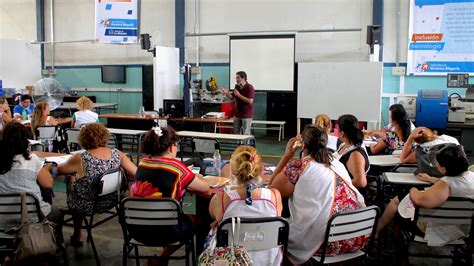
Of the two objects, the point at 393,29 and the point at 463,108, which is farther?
the point at 393,29

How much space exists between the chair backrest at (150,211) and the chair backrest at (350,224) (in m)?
0.89

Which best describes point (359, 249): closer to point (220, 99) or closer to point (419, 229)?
point (419, 229)

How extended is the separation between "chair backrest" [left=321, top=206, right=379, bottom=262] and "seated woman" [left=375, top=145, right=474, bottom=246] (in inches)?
17.2

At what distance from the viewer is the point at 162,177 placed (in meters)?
2.82

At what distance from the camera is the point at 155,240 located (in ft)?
9.46

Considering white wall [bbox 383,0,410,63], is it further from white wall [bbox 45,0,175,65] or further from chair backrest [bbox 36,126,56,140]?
chair backrest [bbox 36,126,56,140]

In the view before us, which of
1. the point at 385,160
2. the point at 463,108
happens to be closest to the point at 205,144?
the point at 385,160

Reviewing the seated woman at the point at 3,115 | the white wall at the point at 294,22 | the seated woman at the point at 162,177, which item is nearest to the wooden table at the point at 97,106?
the white wall at the point at 294,22

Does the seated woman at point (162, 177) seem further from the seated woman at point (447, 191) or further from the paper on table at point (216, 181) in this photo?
the seated woman at point (447, 191)

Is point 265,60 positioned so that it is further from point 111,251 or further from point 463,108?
point 111,251

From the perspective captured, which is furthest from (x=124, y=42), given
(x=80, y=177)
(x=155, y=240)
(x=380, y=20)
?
Answer: (x=155, y=240)

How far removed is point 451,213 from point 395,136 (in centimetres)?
227

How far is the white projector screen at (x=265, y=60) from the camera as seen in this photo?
10.0 meters

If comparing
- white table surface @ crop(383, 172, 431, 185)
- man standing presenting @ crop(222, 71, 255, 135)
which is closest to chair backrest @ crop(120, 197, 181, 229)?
white table surface @ crop(383, 172, 431, 185)
